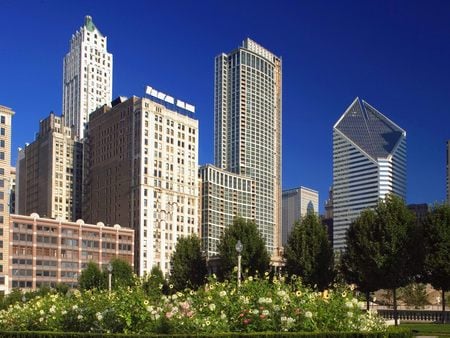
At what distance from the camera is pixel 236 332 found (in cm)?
2467

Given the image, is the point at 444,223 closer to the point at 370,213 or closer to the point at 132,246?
the point at 370,213

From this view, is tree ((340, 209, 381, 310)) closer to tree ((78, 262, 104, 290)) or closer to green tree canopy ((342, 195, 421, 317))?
green tree canopy ((342, 195, 421, 317))

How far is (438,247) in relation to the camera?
5312cm

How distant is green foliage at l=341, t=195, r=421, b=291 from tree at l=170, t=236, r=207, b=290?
Result: 23714 millimetres

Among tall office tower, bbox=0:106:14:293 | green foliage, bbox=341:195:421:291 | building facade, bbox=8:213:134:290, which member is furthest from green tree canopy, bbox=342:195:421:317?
building facade, bbox=8:213:134:290

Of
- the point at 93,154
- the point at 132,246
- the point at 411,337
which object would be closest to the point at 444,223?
the point at 411,337

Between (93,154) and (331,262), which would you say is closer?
(331,262)

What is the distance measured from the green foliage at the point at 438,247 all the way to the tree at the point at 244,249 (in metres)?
18.2

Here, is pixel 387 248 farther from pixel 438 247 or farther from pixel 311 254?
pixel 311 254

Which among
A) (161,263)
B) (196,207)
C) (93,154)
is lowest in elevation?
(161,263)

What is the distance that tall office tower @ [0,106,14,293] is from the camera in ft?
425

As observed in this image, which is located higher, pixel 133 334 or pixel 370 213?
pixel 370 213

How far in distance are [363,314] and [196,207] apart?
5979 inches

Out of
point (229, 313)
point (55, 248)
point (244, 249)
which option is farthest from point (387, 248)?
point (55, 248)
